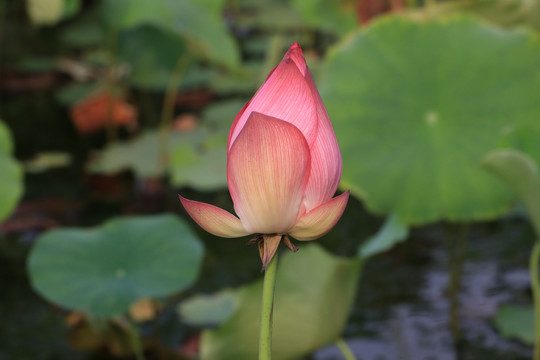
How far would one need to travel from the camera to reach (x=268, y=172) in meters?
0.33

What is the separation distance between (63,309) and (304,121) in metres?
1.27

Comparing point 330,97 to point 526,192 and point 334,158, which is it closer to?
point 526,192

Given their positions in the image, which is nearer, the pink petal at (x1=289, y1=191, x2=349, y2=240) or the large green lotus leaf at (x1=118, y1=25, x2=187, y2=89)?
the pink petal at (x1=289, y1=191, x2=349, y2=240)

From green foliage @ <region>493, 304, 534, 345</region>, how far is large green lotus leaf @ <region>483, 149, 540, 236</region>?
1.30 feet

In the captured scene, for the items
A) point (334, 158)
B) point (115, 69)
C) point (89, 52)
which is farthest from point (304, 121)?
point (89, 52)

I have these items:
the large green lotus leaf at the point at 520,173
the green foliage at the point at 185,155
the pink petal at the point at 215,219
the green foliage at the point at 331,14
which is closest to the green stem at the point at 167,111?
the green foliage at the point at 185,155

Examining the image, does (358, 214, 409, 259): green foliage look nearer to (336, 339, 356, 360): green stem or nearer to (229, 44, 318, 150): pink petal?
(336, 339, 356, 360): green stem

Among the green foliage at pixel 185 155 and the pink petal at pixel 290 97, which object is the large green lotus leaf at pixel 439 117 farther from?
the pink petal at pixel 290 97

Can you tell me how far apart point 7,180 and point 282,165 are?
1218mm

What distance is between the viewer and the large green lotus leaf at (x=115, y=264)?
1.00 metres

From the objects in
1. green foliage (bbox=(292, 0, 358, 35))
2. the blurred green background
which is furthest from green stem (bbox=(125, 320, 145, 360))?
green foliage (bbox=(292, 0, 358, 35))

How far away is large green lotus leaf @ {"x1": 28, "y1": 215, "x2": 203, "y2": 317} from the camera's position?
1002 mm

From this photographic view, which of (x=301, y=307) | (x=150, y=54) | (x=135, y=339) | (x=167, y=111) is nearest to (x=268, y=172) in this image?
(x=301, y=307)

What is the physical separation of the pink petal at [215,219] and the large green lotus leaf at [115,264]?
67 cm
